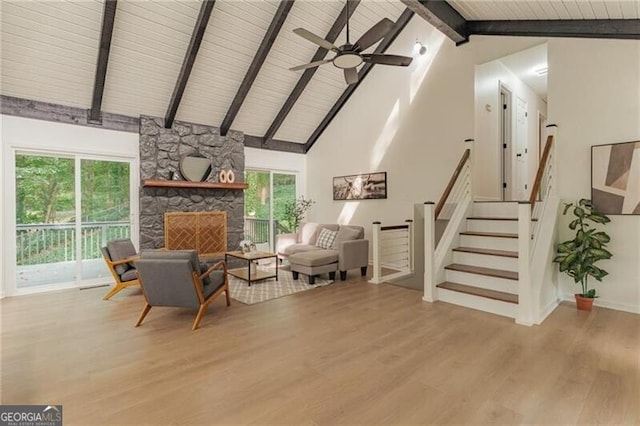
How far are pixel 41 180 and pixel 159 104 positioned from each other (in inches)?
89.3

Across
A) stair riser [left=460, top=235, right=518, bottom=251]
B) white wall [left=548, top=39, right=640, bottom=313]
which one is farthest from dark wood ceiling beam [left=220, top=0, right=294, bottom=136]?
stair riser [left=460, top=235, right=518, bottom=251]

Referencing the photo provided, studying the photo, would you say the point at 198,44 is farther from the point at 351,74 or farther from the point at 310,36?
the point at 351,74

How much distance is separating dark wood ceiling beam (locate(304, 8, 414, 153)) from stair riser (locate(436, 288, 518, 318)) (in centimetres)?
416

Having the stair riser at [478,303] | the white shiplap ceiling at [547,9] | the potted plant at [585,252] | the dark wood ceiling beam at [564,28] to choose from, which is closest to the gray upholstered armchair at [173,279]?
the stair riser at [478,303]

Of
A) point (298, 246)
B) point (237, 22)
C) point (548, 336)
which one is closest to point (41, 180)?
point (237, 22)

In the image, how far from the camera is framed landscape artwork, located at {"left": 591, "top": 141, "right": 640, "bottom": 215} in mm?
3744

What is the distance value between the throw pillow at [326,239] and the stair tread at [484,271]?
7.46ft

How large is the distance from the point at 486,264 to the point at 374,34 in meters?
3.31

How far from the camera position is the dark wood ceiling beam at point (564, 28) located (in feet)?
12.2

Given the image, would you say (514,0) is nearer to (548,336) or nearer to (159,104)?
(548,336)

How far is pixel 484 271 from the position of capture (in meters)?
4.24

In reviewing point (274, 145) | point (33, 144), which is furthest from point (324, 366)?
point (274, 145)

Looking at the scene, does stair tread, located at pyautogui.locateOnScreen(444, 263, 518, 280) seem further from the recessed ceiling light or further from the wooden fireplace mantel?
the wooden fireplace mantel

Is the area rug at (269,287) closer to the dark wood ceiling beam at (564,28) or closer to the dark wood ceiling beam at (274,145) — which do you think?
the dark wood ceiling beam at (274,145)
